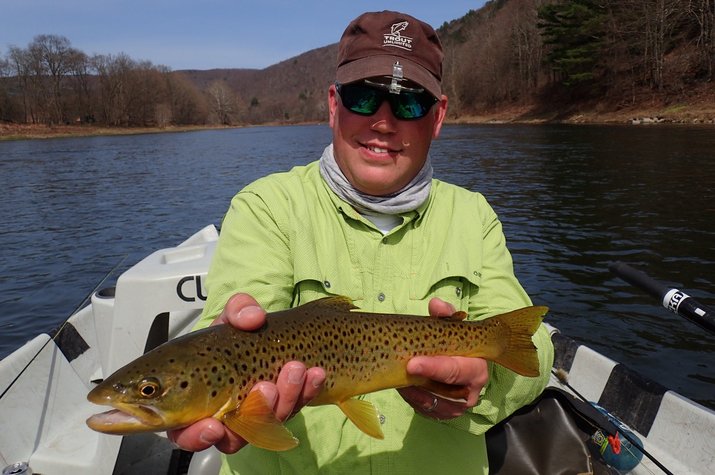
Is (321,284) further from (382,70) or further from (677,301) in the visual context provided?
(677,301)

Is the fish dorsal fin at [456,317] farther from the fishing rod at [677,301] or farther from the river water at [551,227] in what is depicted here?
the fishing rod at [677,301]

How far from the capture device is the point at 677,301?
3.92m

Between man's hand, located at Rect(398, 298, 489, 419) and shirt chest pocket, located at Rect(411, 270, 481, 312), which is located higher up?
→ shirt chest pocket, located at Rect(411, 270, 481, 312)

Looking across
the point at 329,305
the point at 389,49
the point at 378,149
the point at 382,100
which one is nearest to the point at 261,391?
the point at 329,305

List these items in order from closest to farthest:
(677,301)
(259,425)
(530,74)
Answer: (259,425) → (677,301) → (530,74)

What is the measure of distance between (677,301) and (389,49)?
290 centimetres

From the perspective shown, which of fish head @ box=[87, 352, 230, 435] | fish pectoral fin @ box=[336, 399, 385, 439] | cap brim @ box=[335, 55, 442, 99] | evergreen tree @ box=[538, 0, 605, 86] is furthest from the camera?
evergreen tree @ box=[538, 0, 605, 86]

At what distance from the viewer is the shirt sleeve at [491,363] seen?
7.58 feet

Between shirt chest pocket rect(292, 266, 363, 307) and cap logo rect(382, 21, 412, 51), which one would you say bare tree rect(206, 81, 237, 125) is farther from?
shirt chest pocket rect(292, 266, 363, 307)

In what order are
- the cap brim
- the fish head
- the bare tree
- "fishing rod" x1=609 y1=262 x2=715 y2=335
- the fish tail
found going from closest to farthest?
the fish head, the fish tail, the cap brim, "fishing rod" x1=609 y1=262 x2=715 y2=335, the bare tree

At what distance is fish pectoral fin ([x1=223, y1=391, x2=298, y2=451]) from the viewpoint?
1.82 metres

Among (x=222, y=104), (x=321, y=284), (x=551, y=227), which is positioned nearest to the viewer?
(x=321, y=284)

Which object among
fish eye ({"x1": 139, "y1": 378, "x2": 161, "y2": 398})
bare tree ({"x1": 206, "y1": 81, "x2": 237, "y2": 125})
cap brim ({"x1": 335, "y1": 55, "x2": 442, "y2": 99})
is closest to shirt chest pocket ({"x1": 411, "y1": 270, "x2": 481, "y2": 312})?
cap brim ({"x1": 335, "y1": 55, "x2": 442, "y2": 99})

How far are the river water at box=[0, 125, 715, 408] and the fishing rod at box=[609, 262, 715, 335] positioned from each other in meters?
2.15
